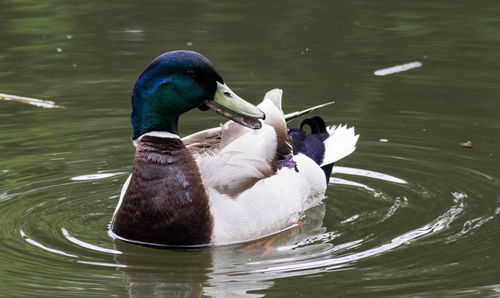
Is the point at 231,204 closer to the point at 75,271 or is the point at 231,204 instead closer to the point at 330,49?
the point at 75,271

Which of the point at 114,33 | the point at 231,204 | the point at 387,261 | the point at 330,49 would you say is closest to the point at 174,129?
the point at 231,204

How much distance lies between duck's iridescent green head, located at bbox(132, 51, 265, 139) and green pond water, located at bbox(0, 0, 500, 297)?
91 cm

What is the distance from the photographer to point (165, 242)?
775cm

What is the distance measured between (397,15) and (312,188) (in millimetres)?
6080

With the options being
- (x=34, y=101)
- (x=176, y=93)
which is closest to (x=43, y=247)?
(x=176, y=93)

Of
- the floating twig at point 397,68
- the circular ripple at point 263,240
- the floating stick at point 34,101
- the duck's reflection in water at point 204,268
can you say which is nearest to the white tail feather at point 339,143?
the circular ripple at point 263,240

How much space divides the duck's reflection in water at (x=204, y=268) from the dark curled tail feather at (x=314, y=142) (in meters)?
A: 1.23

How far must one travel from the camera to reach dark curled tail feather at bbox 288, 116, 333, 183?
9.37 metres

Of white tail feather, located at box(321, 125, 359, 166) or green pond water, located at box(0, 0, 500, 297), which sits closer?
green pond water, located at box(0, 0, 500, 297)

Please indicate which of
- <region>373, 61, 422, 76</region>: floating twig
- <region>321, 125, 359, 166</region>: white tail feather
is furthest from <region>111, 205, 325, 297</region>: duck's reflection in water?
<region>373, 61, 422, 76</region>: floating twig

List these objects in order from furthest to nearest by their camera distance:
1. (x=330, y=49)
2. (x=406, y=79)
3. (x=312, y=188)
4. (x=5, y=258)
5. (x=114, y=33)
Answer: (x=114, y=33)
(x=330, y=49)
(x=406, y=79)
(x=312, y=188)
(x=5, y=258)

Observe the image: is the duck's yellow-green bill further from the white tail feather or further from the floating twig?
the floating twig

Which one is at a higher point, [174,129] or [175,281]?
[174,129]

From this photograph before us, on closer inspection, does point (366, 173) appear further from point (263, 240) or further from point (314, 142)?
point (263, 240)
